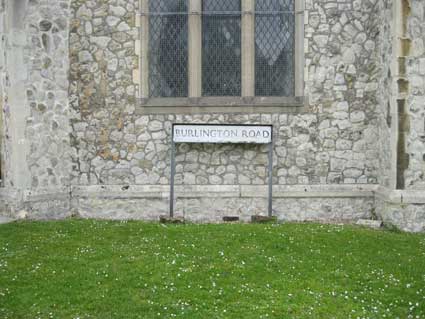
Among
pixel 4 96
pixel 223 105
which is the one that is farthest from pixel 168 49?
pixel 4 96

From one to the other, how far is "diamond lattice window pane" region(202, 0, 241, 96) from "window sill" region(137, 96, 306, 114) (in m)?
0.23

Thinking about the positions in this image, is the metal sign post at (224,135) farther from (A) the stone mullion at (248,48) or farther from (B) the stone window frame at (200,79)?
(A) the stone mullion at (248,48)

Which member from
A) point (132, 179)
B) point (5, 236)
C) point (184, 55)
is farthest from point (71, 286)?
point (184, 55)

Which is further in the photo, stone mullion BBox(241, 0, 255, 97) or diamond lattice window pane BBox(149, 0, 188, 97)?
diamond lattice window pane BBox(149, 0, 188, 97)

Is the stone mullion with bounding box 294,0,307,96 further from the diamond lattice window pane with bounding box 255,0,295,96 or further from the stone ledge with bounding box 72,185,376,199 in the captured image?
the stone ledge with bounding box 72,185,376,199

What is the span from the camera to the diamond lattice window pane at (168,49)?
39.0 ft

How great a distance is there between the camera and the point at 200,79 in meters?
11.8

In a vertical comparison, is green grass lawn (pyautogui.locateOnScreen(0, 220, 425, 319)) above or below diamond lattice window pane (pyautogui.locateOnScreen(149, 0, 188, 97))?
below

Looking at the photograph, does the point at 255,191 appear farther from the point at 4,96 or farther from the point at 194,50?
the point at 4,96

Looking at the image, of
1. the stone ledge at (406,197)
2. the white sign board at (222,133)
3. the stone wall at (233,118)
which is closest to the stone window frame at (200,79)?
the stone wall at (233,118)

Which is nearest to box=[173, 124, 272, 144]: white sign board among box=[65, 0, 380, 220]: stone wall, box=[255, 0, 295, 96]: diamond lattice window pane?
box=[65, 0, 380, 220]: stone wall

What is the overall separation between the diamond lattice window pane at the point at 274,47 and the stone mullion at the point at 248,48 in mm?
121

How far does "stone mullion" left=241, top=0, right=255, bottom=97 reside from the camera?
38.4ft

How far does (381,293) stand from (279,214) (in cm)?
486
